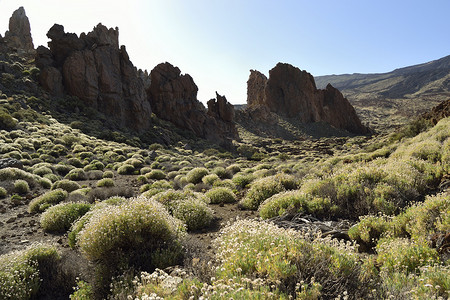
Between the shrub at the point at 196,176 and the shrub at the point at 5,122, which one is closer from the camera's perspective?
the shrub at the point at 196,176

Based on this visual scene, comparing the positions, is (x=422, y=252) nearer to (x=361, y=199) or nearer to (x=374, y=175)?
(x=361, y=199)

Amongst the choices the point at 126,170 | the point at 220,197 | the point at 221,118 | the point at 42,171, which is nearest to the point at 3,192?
the point at 42,171

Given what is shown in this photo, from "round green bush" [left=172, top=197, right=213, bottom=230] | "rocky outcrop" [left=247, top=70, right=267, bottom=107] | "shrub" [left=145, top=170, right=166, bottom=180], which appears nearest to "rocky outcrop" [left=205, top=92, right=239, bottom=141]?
"rocky outcrop" [left=247, top=70, right=267, bottom=107]

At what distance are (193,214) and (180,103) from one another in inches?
2395

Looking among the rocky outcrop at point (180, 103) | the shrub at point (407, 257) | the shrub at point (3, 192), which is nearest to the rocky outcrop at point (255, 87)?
the rocky outcrop at point (180, 103)

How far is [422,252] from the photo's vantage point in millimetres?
4352

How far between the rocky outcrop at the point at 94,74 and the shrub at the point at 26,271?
48560mm

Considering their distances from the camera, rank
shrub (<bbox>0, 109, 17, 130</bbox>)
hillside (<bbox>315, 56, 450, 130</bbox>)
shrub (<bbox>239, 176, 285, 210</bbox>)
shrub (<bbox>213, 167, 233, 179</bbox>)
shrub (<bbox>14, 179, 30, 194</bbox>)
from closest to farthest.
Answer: shrub (<bbox>239, 176, 285, 210</bbox>) → shrub (<bbox>14, 179, 30, 194</bbox>) → shrub (<bbox>213, 167, 233, 179</bbox>) → shrub (<bbox>0, 109, 17, 130</bbox>) → hillside (<bbox>315, 56, 450, 130</bbox>)

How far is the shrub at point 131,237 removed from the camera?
5.18 metres

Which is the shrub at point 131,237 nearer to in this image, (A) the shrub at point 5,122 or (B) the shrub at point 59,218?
(B) the shrub at point 59,218

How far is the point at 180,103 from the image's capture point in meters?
66.5

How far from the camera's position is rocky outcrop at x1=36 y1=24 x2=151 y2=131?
1946 inches

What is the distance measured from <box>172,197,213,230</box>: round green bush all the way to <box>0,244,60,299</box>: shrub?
3580mm

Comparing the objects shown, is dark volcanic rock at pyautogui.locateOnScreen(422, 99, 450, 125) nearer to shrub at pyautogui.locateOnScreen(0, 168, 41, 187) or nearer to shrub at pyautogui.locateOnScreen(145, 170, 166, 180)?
shrub at pyautogui.locateOnScreen(145, 170, 166, 180)
